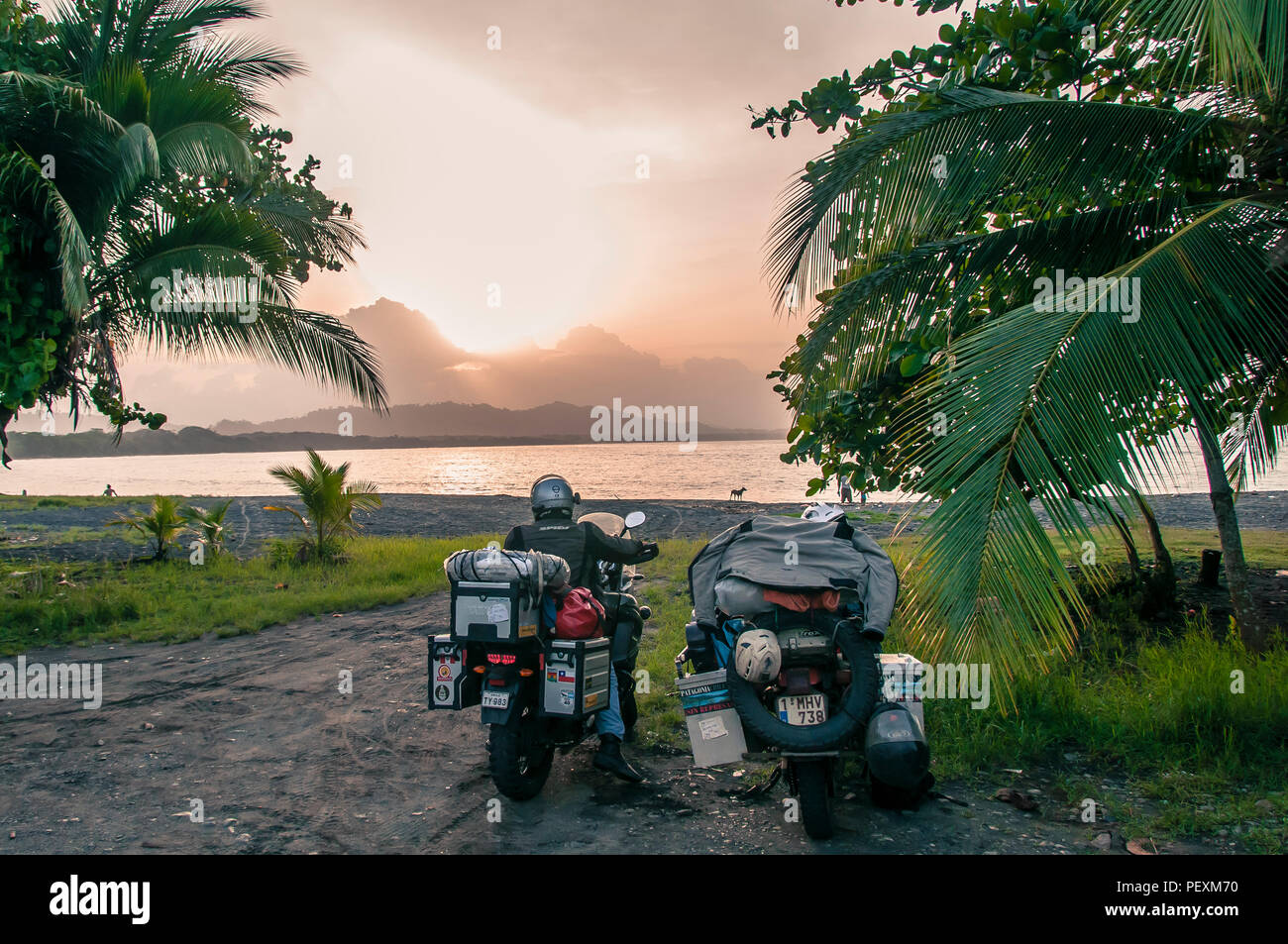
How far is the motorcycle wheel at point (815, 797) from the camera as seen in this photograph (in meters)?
3.40

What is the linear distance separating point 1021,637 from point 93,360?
10717mm

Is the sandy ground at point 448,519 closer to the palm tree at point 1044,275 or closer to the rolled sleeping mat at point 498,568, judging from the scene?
the palm tree at point 1044,275

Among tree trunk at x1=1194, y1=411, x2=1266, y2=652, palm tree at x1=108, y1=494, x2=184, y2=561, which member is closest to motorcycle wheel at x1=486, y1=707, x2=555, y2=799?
tree trunk at x1=1194, y1=411, x2=1266, y2=652

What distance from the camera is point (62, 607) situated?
8492mm

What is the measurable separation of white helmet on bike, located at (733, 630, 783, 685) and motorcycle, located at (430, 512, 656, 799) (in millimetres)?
916

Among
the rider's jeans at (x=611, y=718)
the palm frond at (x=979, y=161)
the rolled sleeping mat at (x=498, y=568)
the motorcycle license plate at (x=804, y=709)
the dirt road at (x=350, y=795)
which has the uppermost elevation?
the palm frond at (x=979, y=161)

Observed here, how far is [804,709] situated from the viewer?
11.3 feet

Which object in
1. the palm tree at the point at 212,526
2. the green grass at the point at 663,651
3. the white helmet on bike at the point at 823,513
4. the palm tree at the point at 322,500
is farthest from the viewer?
the palm tree at the point at 212,526

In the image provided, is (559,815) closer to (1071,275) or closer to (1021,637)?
(1021,637)

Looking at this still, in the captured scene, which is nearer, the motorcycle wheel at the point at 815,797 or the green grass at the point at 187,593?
the motorcycle wheel at the point at 815,797

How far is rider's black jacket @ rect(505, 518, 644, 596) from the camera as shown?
4.55m

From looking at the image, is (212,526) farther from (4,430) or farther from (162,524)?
(4,430)

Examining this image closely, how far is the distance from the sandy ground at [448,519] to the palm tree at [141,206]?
551 centimetres

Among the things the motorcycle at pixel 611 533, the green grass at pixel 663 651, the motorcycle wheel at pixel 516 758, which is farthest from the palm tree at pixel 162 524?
the motorcycle wheel at pixel 516 758
